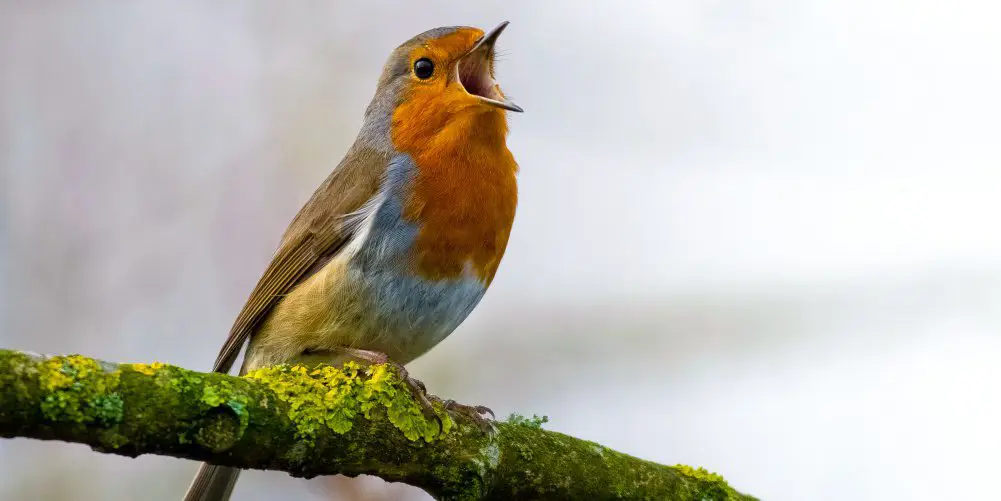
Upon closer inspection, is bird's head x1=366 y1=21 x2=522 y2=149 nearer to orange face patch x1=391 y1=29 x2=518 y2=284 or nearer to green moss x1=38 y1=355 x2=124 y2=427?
orange face patch x1=391 y1=29 x2=518 y2=284

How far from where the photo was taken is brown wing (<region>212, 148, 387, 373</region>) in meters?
3.54

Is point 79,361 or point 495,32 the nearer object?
point 79,361

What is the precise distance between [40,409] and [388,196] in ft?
5.56

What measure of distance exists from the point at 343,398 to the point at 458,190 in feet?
3.93

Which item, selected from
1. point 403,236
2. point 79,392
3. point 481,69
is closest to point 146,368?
point 79,392

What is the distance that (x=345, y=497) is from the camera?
3.44 m

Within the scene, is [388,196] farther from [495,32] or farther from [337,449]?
[337,449]

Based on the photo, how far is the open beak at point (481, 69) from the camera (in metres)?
3.76

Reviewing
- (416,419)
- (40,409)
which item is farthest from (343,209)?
(40,409)

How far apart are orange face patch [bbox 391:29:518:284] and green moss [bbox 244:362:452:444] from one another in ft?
2.68

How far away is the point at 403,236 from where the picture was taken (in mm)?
3314

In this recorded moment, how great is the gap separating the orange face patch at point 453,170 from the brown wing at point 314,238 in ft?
0.61

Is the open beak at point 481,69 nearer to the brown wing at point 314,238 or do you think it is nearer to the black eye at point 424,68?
the black eye at point 424,68

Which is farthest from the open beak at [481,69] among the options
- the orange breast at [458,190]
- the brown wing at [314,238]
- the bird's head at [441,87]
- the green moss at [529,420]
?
the green moss at [529,420]
